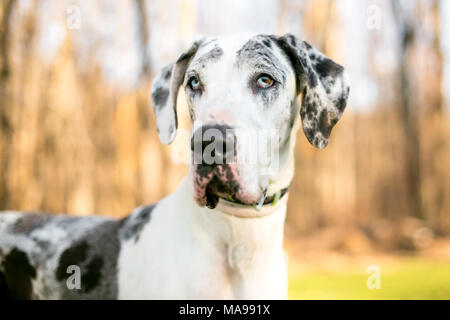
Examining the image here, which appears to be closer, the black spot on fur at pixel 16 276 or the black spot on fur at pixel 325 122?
the black spot on fur at pixel 325 122

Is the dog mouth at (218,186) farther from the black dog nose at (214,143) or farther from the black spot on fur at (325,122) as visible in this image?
the black spot on fur at (325,122)

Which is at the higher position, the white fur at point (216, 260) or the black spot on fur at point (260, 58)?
the black spot on fur at point (260, 58)

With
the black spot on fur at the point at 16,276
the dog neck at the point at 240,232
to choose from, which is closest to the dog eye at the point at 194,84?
the dog neck at the point at 240,232

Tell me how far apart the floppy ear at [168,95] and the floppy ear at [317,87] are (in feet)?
2.17

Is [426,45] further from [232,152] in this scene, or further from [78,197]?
[232,152]

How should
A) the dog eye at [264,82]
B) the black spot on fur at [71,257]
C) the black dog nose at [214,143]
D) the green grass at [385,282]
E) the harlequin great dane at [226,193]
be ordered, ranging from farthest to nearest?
the green grass at [385,282]
the black spot on fur at [71,257]
the dog eye at [264,82]
the harlequin great dane at [226,193]
the black dog nose at [214,143]

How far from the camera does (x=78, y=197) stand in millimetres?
10812

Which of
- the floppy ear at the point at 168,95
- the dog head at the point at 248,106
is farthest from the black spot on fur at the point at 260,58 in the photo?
the floppy ear at the point at 168,95

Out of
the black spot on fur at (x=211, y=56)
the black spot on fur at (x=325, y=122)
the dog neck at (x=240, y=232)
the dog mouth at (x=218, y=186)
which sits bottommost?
the dog neck at (x=240, y=232)

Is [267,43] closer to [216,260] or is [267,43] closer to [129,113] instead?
[216,260]

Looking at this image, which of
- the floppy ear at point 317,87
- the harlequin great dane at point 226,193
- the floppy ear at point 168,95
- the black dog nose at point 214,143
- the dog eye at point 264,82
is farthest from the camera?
the floppy ear at point 168,95

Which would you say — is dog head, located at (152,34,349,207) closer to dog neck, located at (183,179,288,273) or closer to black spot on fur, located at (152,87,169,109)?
black spot on fur, located at (152,87,169,109)

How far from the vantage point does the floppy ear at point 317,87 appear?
257 cm

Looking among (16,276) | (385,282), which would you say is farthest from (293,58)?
(385,282)
